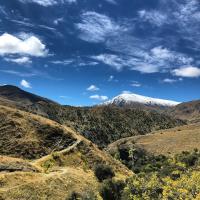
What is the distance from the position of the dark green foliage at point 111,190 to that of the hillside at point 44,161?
6.44 ft

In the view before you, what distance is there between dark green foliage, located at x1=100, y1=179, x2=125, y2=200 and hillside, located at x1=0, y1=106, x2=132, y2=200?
1963 mm

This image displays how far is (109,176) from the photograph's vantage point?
241 ft

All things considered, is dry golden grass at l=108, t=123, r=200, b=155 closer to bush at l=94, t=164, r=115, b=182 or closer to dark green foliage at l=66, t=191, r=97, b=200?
bush at l=94, t=164, r=115, b=182

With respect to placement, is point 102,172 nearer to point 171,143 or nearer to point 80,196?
point 80,196

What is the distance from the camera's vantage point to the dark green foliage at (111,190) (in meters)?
61.1

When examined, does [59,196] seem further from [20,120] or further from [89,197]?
[20,120]

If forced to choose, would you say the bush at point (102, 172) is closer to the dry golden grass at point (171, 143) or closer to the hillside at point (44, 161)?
the hillside at point (44, 161)

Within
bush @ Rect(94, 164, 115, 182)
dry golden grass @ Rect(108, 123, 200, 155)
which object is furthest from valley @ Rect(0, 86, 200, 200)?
dry golden grass @ Rect(108, 123, 200, 155)

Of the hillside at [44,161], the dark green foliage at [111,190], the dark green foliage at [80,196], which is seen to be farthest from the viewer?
the dark green foliage at [111,190]

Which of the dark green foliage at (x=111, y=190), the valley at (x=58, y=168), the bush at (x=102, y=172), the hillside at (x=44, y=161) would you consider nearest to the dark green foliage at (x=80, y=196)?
the valley at (x=58, y=168)

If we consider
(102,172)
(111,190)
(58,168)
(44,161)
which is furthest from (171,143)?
(111,190)

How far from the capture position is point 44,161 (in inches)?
2982

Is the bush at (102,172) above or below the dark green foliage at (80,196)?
above

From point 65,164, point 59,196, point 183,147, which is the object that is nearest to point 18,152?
point 65,164
